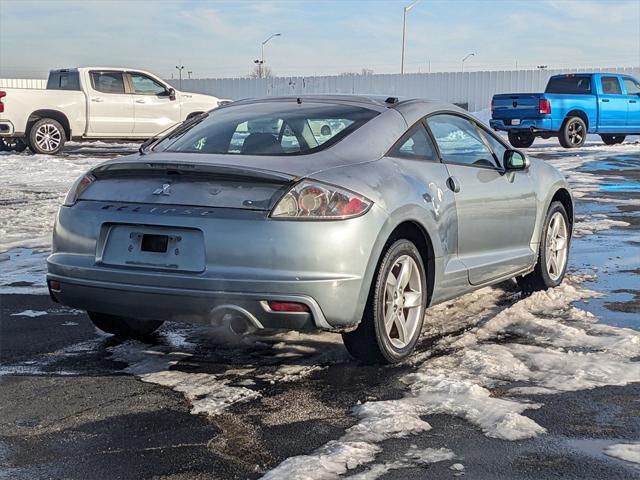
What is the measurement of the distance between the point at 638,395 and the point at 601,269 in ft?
11.1

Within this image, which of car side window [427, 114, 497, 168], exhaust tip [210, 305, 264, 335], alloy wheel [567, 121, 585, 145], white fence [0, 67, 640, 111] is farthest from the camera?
white fence [0, 67, 640, 111]

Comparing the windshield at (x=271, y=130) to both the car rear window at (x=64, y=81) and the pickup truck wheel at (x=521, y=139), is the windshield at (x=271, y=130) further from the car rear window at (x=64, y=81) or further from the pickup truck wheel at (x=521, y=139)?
the pickup truck wheel at (x=521, y=139)

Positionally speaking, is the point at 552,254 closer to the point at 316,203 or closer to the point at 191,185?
the point at 316,203

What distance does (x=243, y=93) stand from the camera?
52750mm

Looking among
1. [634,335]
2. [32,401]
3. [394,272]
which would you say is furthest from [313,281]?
[634,335]

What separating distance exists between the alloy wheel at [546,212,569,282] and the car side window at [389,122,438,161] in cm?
167

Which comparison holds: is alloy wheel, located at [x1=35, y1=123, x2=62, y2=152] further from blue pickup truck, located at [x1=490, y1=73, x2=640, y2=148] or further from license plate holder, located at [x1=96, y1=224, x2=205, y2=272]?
license plate holder, located at [x1=96, y1=224, x2=205, y2=272]

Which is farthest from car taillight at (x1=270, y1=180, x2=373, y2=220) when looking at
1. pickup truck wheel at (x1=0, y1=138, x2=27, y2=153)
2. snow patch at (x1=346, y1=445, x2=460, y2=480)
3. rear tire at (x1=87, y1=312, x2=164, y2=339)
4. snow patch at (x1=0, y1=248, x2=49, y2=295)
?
pickup truck wheel at (x1=0, y1=138, x2=27, y2=153)

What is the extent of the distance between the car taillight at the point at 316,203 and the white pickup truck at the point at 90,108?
16.3 m

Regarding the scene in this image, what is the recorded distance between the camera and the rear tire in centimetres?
523

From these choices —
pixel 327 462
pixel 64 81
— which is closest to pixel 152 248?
pixel 327 462

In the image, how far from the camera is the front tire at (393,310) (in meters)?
4.58

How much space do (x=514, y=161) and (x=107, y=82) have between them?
16.0m

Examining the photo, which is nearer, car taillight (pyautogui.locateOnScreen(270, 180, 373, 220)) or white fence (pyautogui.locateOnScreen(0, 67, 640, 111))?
car taillight (pyautogui.locateOnScreen(270, 180, 373, 220))
